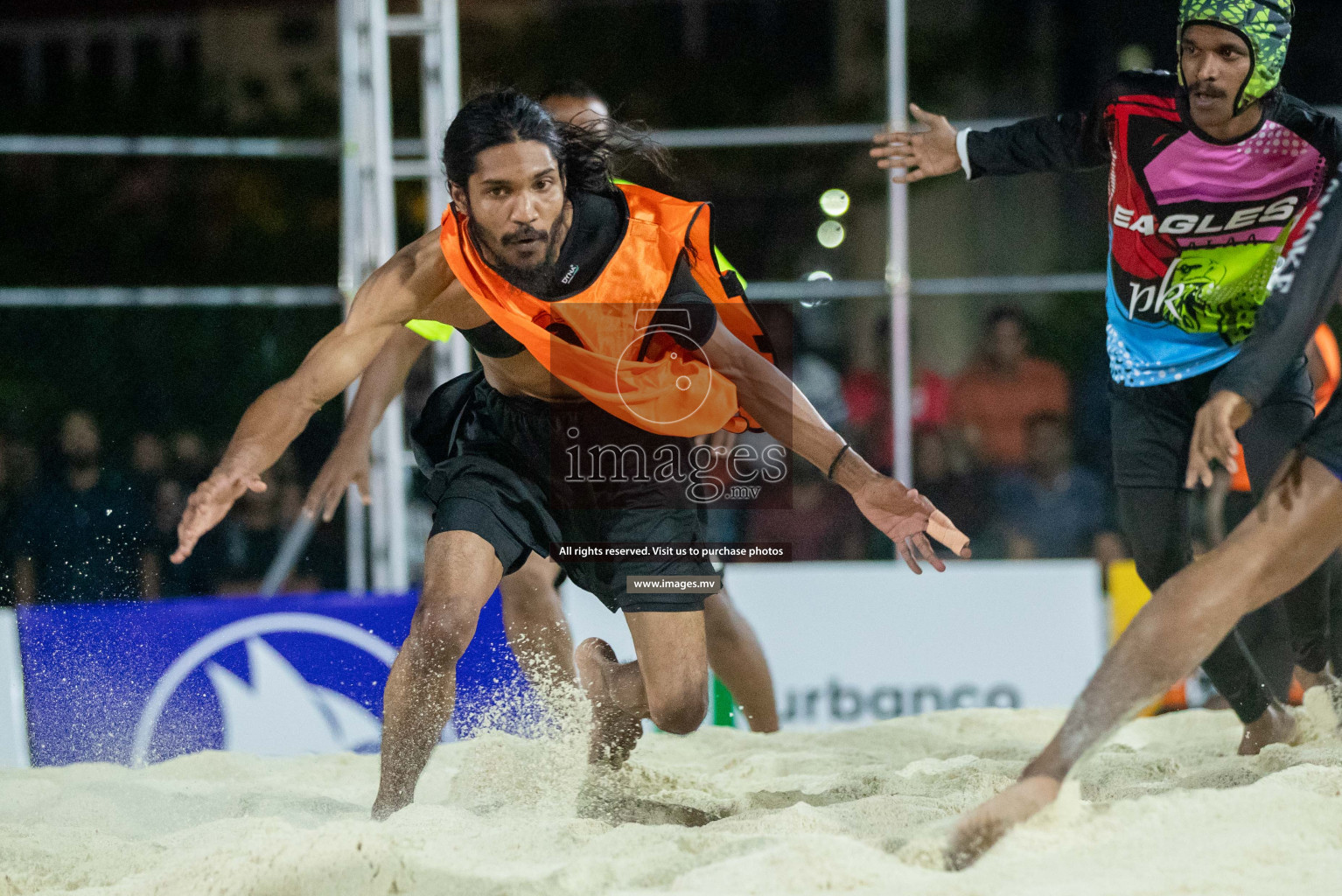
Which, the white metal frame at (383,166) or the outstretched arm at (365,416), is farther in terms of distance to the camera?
the white metal frame at (383,166)

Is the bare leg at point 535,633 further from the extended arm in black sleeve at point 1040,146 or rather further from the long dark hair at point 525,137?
the extended arm in black sleeve at point 1040,146

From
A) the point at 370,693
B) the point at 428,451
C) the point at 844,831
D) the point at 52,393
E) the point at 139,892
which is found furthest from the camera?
the point at 52,393

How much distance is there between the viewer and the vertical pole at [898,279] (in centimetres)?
492

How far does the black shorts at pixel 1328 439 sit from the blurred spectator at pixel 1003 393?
3383mm

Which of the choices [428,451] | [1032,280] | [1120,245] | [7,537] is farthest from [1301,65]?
[7,537]

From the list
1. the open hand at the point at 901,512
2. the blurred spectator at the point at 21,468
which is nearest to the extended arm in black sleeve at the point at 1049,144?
the open hand at the point at 901,512

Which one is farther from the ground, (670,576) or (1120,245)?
(1120,245)

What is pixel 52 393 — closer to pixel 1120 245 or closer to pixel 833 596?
pixel 833 596

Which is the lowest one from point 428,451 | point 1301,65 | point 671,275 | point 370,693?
point 370,693

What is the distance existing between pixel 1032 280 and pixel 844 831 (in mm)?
3205

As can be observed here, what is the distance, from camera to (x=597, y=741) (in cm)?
347

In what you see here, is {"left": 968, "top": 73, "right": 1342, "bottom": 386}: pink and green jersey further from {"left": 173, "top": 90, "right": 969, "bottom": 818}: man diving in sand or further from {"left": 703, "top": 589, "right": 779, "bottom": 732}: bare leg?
{"left": 703, "top": 589, "right": 779, "bottom": 732}: bare leg

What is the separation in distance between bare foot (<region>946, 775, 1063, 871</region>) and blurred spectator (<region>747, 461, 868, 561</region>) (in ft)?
10.0

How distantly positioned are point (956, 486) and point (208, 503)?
367 centimetres
